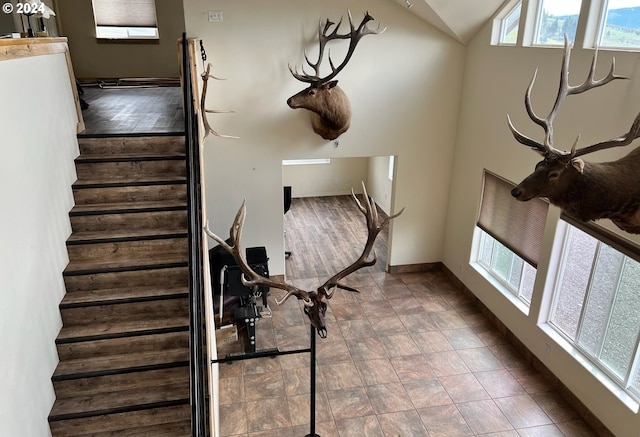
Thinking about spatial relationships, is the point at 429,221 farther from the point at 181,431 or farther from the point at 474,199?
the point at 181,431

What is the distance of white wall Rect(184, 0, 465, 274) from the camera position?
6.04 m

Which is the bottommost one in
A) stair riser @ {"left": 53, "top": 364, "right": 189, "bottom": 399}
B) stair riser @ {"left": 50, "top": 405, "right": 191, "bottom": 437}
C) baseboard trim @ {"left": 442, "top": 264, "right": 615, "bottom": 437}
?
baseboard trim @ {"left": 442, "top": 264, "right": 615, "bottom": 437}

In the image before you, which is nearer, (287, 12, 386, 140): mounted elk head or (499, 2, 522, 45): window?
(499, 2, 522, 45): window

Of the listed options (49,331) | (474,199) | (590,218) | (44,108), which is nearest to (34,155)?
(44,108)

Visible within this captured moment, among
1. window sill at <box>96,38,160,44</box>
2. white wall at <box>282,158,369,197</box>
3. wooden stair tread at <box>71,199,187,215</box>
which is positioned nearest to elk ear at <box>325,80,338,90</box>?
wooden stair tread at <box>71,199,187,215</box>

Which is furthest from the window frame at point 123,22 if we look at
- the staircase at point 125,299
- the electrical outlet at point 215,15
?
the staircase at point 125,299

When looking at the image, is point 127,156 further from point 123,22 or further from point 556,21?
point 123,22

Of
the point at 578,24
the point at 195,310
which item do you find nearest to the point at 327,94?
the point at 578,24

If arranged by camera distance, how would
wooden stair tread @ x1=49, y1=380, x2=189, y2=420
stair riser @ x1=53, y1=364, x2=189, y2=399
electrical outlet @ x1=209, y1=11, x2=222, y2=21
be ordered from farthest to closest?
electrical outlet @ x1=209, y1=11, x2=222, y2=21
stair riser @ x1=53, y1=364, x2=189, y2=399
wooden stair tread @ x1=49, y1=380, x2=189, y2=420

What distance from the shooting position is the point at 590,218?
327 cm

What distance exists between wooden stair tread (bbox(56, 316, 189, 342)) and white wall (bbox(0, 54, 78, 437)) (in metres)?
0.11

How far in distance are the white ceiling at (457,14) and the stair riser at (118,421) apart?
5301mm

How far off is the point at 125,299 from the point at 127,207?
2.95 feet

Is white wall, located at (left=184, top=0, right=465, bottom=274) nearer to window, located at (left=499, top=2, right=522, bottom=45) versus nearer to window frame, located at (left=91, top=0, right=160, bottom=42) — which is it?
window, located at (left=499, top=2, right=522, bottom=45)
